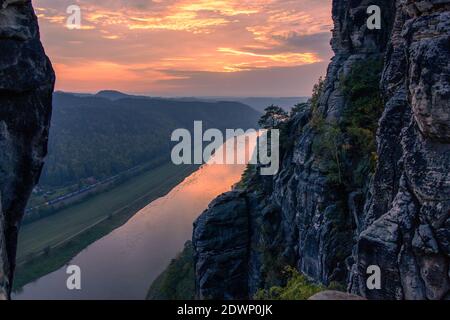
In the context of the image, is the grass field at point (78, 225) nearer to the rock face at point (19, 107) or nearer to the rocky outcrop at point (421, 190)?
the rock face at point (19, 107)

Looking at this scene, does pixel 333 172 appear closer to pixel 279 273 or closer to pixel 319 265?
pixel 319 265

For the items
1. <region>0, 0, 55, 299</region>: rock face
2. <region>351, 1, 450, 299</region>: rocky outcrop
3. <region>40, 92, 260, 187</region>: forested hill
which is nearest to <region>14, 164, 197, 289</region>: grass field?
<region>40, 92, 260, 187</region>: forested hill

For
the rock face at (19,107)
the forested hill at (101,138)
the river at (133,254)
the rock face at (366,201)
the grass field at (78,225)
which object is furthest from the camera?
the forested hill at (101,138)

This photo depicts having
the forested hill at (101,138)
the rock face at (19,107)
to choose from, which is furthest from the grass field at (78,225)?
the rock face at (19,107)

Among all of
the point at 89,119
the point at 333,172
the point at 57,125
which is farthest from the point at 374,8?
the point at 89,119

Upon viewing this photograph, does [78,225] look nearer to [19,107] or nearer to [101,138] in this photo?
[19,107]
